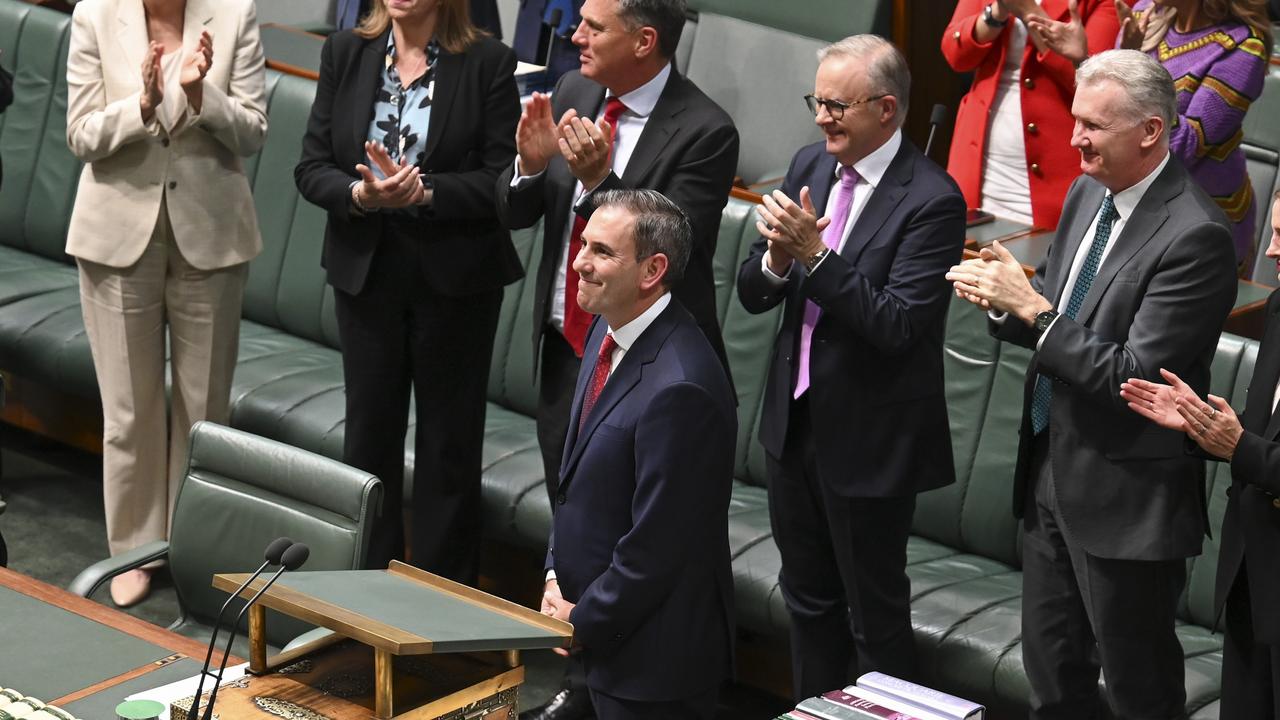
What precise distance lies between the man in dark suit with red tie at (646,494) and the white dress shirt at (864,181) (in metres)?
0.43

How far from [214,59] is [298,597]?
2.15 m

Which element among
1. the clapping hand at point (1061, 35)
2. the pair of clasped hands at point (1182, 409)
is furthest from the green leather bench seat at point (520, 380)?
the pair of clasped hands at point (1182, 409)

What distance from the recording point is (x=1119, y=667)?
10.5ft

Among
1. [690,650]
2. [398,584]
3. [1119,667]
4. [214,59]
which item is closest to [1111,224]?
[1119,667]

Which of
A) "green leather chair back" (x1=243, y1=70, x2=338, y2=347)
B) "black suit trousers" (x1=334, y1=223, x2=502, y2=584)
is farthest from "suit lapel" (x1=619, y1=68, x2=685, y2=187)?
"green leather chair back" (x1=243, y1=70, x2=338, y2=347)

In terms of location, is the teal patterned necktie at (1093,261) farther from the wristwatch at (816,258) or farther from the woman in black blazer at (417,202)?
the woman in black blazer at (417,202)

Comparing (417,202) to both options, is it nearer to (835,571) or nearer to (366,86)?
(366,86)

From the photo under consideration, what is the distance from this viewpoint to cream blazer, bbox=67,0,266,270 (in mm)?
4258

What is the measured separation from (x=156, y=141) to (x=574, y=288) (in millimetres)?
1279

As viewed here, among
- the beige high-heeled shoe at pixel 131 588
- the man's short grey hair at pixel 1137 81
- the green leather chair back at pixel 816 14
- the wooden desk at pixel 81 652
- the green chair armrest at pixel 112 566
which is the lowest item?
the beige high-heeled shoe at pixel 131 588

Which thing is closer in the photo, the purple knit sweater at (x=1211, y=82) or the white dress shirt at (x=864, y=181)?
the white dress shirt at (x=864, y=181)

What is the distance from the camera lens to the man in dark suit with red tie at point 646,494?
9.66ft

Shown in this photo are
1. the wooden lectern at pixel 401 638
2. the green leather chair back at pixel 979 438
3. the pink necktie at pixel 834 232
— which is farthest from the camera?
the green leather chair back at pixel 979 438

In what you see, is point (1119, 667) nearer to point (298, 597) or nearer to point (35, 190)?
point (298, 597)
